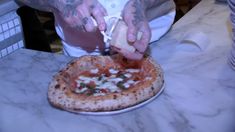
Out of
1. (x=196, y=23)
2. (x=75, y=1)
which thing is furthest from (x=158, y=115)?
(x=196, y=23)

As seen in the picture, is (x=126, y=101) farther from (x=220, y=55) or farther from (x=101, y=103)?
(x=220, y=55)

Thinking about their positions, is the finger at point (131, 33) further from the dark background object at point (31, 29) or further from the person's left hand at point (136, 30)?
the dark background object at point (31, 29)

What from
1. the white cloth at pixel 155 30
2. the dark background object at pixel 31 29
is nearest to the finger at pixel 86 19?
the white cloth at pixel 155 30

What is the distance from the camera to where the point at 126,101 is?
0.63 metres

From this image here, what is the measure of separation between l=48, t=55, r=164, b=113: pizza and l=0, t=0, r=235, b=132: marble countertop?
0.03 m

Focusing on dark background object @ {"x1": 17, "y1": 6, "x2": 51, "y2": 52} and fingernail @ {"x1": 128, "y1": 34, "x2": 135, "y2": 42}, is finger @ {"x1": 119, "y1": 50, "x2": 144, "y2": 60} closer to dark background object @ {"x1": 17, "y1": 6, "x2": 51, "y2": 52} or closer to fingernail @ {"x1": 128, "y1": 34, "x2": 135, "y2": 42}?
fingernail @ {"x1": 128, "y1": 34, "x2": 135, "y2": 42}

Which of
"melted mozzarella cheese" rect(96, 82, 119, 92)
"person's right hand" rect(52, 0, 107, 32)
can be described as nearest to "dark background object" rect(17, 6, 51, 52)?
"person's right hand" rect(52, 0, 107, 32)

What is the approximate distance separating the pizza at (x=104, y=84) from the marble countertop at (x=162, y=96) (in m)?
0.03

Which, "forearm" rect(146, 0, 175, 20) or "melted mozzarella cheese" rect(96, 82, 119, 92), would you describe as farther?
"forearm" rect(146, 0, 175, 20)

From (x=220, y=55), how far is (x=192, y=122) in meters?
0.30

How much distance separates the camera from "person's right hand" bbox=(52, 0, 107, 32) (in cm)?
70

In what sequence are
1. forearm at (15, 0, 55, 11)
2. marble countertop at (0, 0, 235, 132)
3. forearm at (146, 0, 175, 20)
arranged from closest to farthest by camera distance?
1. marble countertop at (0, 0, 235, 132)
2. forearm at (15, 0, 55, 11)
3. forearm at (146, 0, 175, 20)

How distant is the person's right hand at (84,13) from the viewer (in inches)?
27.6

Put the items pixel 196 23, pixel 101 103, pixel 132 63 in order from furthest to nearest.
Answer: pixel 196 23
pixel 132 63
pixel 101 103
